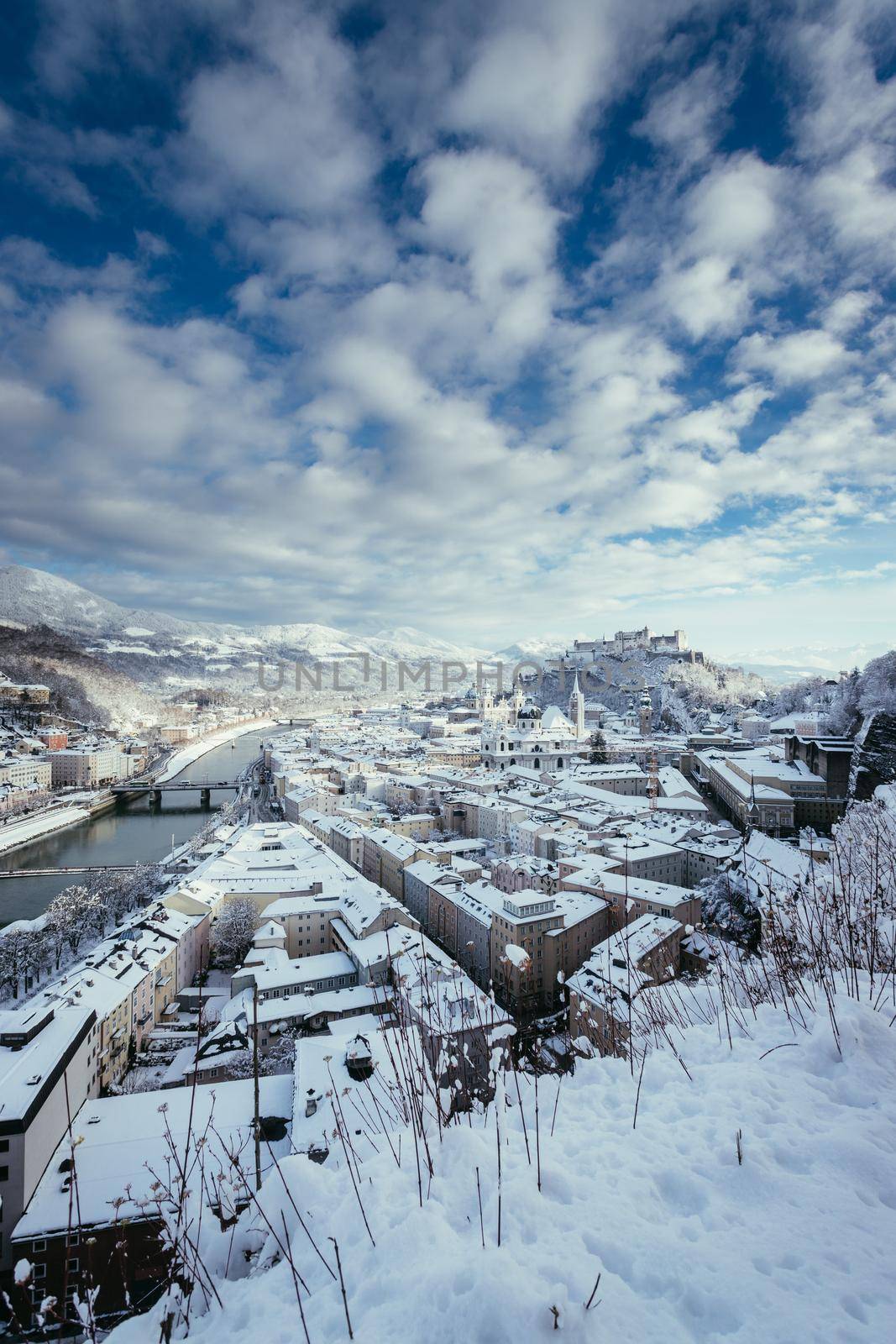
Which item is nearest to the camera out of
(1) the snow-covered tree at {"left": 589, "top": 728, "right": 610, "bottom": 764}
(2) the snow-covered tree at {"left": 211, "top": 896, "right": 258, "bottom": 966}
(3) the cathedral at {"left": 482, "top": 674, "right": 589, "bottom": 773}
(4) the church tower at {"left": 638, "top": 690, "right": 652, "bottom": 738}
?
(2) the snow-covered tree at {"left": 211, "top": 896, "right": 258, "bottom": 966}

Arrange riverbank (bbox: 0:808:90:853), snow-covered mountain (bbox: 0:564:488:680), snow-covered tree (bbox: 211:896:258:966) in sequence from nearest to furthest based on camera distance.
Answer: snow-covered tree (bbox: 211:896:258:966), riverbank (bbox: 0:808:90:853), snow-covered mountain (bbox: 0:564:488:680)

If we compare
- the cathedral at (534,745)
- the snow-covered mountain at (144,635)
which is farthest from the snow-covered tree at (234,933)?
the snow-covered mountain at (144,635)

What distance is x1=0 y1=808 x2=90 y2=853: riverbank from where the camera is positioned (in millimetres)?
21016

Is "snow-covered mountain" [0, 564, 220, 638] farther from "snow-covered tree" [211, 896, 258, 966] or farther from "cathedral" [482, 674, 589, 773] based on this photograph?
"snow-covered tree" [211, 896, 258, 966]

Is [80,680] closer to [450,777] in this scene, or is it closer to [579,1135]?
[450,777]

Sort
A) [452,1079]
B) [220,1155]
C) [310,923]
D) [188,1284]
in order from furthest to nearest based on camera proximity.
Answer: [310,923] < [220,1155] < [452,1079] < [188,1284]

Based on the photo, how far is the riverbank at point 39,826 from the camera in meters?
21.0

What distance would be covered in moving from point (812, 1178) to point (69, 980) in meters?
10.3

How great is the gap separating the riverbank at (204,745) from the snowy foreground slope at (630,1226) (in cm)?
3569

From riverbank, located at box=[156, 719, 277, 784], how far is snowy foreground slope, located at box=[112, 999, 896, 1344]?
35691mm

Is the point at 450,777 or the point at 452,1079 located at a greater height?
the point at 452,1079

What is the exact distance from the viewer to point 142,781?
32719mm

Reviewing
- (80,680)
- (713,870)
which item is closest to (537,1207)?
(713,870)

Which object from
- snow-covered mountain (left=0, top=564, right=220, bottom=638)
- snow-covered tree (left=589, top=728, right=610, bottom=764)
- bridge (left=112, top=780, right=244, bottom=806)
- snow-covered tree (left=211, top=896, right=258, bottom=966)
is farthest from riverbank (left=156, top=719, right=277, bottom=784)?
snow-covered mountain (left=0, top=564, right=220, bottom=638)
